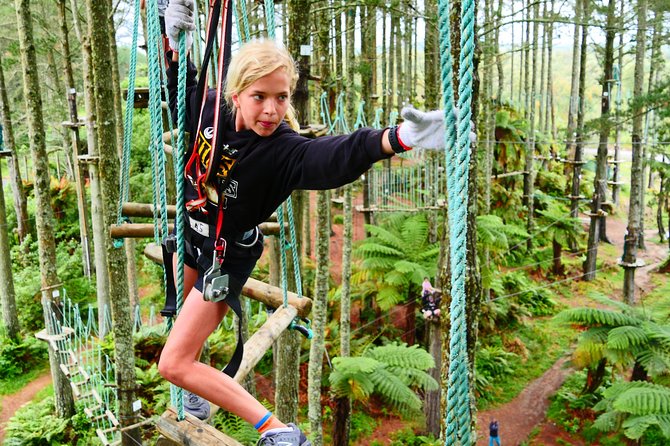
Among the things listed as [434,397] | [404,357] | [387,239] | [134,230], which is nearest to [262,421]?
[134,230]

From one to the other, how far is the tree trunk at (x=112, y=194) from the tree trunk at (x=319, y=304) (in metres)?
1.76

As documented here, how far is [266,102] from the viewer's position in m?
1.75

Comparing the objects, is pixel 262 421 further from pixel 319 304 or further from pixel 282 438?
pixel 319 304

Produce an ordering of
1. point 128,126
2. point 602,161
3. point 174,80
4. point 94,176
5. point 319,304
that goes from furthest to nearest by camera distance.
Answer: point 602,161 < point 94,176 < point 319,304 < point 128,126 < point 174,80

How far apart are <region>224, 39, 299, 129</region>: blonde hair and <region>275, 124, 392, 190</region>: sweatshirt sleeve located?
219 mm

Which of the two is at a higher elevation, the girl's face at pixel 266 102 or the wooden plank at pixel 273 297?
the girl's face at pixel 266 102

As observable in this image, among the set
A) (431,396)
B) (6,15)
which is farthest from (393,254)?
(6,15)

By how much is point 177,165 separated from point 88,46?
551cm

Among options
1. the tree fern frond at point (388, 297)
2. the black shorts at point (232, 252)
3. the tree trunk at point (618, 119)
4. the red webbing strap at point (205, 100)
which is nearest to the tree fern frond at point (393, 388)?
the tree fern frond at point (388, 297)

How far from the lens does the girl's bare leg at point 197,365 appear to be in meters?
1.91

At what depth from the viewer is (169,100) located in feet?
7.77

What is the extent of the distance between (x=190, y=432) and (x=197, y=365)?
0.27 meters

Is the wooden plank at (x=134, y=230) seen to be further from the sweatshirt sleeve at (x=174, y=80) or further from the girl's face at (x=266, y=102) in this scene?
the girl's face at (x=266, y=102)

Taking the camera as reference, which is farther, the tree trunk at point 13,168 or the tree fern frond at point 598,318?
the tree trunk at point 13,168
